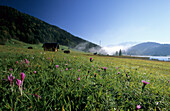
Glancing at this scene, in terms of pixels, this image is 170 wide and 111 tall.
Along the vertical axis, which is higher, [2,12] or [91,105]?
[2,12]

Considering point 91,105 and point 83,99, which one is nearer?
point 91,105

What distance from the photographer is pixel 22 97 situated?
4.62 ft

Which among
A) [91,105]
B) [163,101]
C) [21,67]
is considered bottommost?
[163,101]

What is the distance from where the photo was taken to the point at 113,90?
203 cm

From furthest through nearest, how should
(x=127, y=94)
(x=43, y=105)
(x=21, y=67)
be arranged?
1. (x=21, y=67)
2. (x=127, y=94)
3. (x=43, y=105)

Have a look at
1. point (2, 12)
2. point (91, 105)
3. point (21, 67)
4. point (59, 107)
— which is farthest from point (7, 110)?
point (2, 12)

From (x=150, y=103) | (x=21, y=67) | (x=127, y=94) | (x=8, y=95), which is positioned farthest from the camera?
(x=21, y=67)

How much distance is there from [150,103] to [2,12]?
194742mm

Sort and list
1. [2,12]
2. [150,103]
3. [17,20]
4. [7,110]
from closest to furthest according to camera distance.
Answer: [7,110] → [150,103] → [2,12] → [17,20]

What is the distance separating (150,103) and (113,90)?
791 millimetres

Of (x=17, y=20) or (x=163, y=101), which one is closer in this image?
(x=163, y=101)

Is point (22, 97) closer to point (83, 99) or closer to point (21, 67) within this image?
point (83, 99)

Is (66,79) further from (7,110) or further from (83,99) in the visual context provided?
(7,110)

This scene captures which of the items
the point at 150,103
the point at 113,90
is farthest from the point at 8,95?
the point at 150,103
